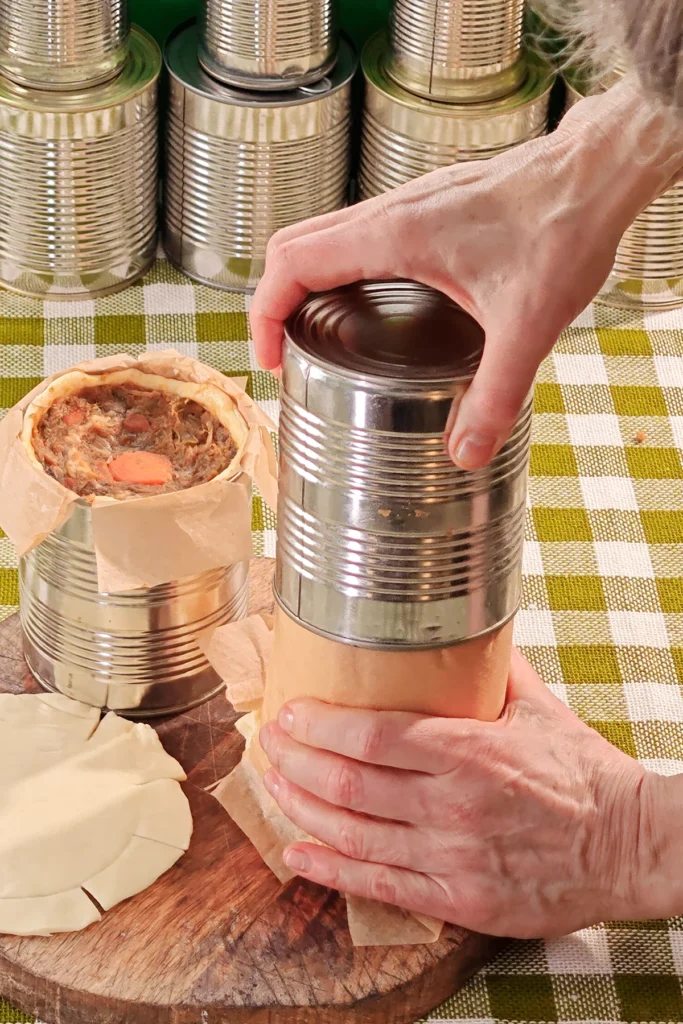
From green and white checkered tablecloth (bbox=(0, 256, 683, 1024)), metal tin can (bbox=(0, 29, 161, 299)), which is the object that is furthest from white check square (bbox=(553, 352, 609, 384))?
metal tin can (bbox=(0, 29, 161, 299))

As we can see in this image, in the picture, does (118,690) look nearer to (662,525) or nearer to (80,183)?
(662,525)

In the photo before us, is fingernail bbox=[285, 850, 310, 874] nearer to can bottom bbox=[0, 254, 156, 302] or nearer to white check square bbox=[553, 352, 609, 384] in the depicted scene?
white check square bbox=[553, 352, 609, 384]

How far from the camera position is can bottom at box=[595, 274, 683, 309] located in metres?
2.25

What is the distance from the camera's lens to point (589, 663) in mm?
1648

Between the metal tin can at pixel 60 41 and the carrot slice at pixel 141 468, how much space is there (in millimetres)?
884

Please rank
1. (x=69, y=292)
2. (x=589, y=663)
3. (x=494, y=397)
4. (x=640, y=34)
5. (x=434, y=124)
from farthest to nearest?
(x=69, y=292) → (x=434, y=124) → (x=589, y=663) → (x=494, y=397) → (x=640, y=34)

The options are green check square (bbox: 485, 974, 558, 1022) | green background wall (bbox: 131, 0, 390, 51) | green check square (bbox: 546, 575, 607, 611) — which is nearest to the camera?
green check square (bbox: 485, 974, 558, 1022)

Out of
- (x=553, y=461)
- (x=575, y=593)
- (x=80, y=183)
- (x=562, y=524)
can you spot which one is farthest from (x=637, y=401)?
(x=80, y=183)

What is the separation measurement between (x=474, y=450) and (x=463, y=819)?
340 mm

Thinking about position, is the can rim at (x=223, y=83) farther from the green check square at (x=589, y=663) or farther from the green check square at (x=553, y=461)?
the green check square at (x=589, y=663)

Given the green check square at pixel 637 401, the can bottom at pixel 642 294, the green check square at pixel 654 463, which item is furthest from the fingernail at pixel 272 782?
the can bottom at pixel 642 294

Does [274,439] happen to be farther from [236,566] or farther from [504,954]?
[504,954]

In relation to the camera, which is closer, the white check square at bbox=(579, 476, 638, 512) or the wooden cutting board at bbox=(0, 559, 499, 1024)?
the wooden cutting board at bbox=(0, 559, 499, 1024)

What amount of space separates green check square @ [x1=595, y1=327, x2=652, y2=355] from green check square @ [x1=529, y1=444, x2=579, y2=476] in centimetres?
26
